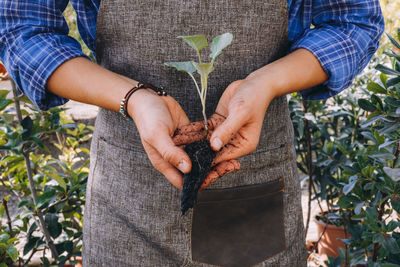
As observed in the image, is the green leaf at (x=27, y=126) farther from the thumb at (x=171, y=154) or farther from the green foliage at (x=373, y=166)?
the green foliage at (x=373, y=166)

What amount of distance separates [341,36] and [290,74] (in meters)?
0.22

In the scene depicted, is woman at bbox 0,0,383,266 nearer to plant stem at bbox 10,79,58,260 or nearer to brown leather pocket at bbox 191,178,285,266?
brown leather pocket at bbox 191,178,285,266

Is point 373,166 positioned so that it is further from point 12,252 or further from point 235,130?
point 12,252

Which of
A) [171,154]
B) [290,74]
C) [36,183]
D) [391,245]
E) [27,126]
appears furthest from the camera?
[36,183]

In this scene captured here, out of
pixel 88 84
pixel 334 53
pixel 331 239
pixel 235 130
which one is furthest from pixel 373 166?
pixel 331 239

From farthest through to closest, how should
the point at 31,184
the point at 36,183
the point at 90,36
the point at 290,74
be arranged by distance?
the point at 36,183 → the point at 31,184 → the point at 90,36 → the point at 290,74

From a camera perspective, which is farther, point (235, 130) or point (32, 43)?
point (32, 43)

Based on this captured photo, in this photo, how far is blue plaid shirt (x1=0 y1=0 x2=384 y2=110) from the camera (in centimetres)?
110

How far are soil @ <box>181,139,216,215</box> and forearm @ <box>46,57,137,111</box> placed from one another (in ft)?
0.83

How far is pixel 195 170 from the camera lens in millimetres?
999

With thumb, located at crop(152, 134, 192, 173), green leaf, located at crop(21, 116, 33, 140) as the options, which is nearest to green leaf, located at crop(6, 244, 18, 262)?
green leaf, located at crop(21, 116, 33, 140)

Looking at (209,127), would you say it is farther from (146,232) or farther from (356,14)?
(356,14)

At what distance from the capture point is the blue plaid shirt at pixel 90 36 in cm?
110

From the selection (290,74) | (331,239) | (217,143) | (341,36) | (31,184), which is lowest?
(331,239)
